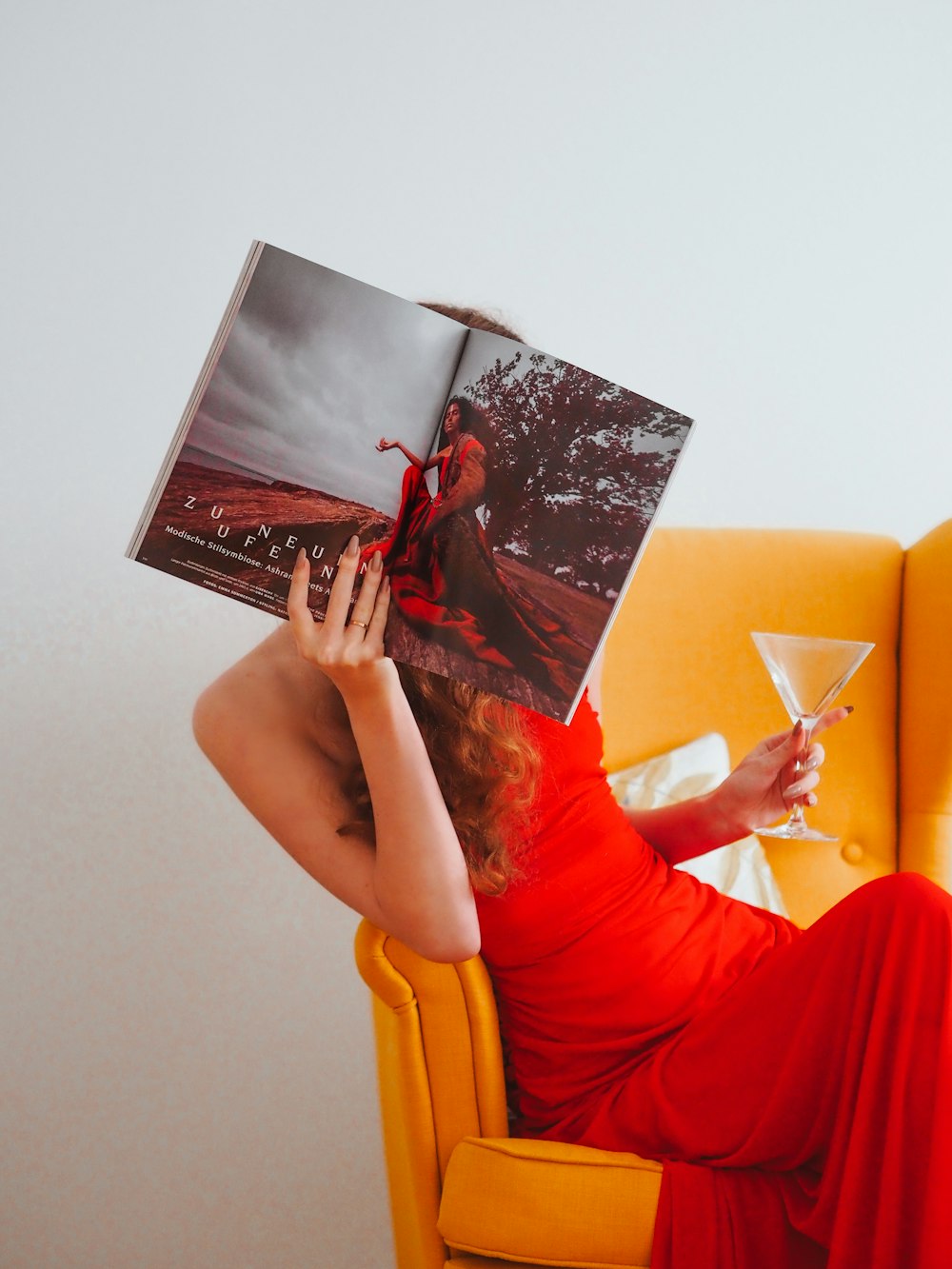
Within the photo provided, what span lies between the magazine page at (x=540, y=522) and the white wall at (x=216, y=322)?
0.90 metres

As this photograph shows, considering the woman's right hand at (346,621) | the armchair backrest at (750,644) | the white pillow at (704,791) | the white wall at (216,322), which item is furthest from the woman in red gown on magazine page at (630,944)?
the white wall at (216,322)

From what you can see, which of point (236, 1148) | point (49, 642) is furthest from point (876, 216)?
point (236, 1148)

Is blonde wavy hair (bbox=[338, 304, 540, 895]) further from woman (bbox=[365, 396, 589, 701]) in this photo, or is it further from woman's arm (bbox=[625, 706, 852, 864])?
woman's arm (bbox=[625, 706, 852, 864])

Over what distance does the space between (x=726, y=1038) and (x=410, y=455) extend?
612 millimetres

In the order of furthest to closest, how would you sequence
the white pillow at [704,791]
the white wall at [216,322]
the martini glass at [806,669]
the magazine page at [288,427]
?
the white wall at [216,322]
the white pillow at [704,791]
the martini glass at [806,669]
the magazine page at [288,427]

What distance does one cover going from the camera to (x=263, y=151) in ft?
5.24

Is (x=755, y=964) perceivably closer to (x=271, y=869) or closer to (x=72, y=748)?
(x=271, y=869)

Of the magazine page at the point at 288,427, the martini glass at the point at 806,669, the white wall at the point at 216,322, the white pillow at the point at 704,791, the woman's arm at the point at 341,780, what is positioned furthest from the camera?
the white wall at the point at 216,322

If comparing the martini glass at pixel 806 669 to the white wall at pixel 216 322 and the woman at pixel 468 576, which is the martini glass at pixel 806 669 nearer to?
the woman at pixel 468 576

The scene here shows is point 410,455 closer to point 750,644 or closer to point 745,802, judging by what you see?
point 745,802

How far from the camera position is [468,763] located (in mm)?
972

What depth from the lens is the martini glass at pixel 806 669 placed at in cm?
110

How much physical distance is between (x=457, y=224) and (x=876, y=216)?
72cm

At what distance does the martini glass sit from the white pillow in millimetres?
268
